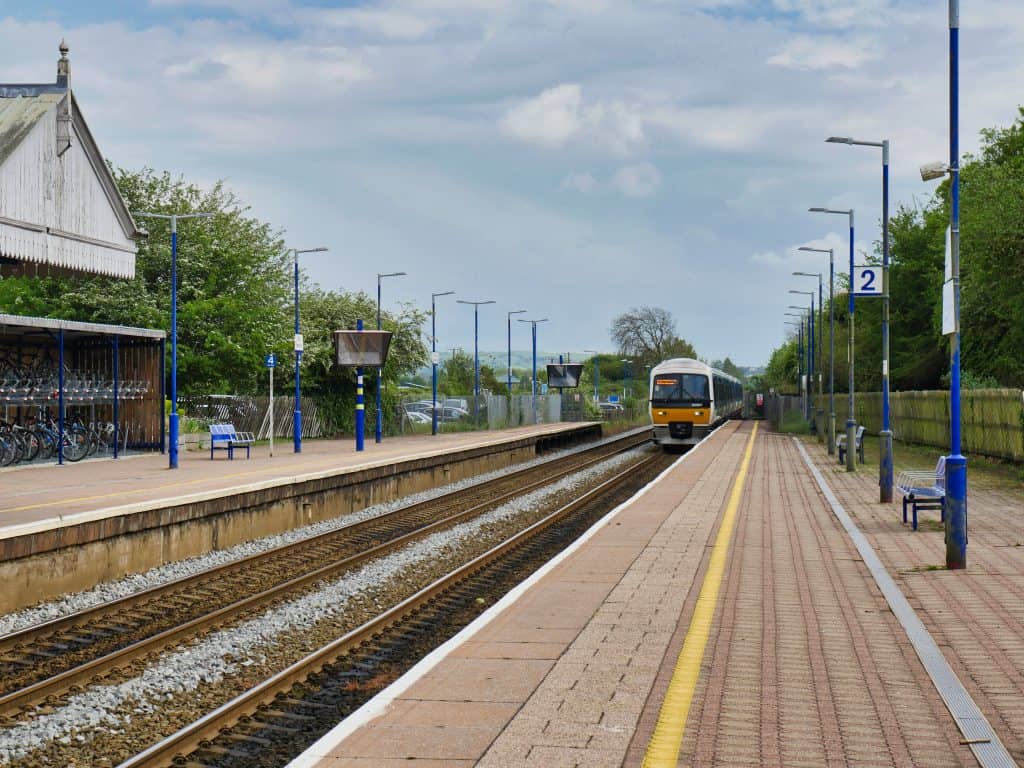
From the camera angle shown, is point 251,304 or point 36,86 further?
point 251,304

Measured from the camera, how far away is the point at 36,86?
1047 cm

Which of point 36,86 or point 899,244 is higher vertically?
point 899,244

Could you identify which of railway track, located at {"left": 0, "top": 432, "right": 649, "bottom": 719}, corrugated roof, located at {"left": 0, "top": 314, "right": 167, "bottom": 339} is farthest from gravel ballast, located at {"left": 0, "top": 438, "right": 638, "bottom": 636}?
corrugated roof, located at {"left": 0, "top": 314, "right": 167, "bottom": 339}

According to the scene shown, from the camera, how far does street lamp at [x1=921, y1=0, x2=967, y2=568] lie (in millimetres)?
11516

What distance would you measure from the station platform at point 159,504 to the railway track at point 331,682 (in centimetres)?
405

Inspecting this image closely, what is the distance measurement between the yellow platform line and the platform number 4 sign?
9.68m

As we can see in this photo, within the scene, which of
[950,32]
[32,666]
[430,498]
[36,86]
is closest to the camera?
[32,666]

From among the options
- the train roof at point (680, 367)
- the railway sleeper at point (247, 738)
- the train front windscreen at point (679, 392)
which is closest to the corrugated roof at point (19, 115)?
the railway sleeper at point (247, 738)

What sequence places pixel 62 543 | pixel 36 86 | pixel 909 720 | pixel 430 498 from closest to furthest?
pixel 909 720
pixel 36 86
pixel 62 543
pixel 430 498

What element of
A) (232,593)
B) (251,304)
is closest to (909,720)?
(232,593)

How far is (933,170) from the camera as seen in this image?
12.3 meters

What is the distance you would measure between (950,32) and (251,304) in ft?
119

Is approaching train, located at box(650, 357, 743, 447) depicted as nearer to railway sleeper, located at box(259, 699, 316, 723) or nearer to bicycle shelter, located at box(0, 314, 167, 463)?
bicycle shelter, located at box(0, 314, 167, 463)

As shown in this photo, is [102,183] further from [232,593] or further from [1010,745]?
[1010,745]
